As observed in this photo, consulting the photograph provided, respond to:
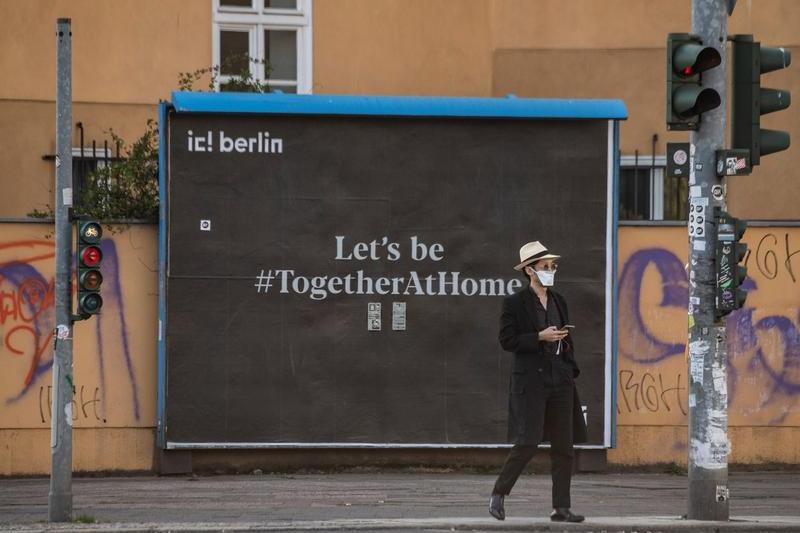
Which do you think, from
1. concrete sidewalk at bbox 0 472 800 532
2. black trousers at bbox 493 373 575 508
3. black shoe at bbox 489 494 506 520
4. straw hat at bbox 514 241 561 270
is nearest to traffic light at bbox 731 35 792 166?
straw hat at bbox 514 241 561 270

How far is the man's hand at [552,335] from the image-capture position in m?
10.1

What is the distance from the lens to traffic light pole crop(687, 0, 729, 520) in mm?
10562

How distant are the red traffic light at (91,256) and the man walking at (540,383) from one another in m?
3.22

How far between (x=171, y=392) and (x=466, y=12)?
266 inches

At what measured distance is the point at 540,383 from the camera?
10.3 m

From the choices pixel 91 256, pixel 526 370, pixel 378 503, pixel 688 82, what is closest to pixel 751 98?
pixel 688 82

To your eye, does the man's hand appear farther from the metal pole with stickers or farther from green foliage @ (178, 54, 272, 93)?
green foliage @ (178, 54, 272, 93)

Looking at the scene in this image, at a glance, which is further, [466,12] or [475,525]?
[466,12]

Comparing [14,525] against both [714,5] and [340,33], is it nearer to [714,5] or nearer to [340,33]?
[714,5]

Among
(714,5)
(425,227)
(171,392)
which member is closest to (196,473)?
(171,392)

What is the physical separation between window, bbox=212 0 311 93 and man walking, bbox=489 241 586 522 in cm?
800

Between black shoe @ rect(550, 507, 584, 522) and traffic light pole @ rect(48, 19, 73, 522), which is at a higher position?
traffic light pole @ rect(48, 19, 73, 522)

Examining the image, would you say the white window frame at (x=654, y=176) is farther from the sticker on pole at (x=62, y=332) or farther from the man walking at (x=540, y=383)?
the sticker on pole at (x=62, y=332)

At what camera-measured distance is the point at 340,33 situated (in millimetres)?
17719
